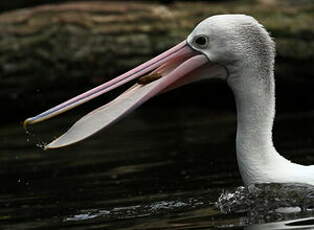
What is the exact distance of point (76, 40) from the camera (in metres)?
11.7

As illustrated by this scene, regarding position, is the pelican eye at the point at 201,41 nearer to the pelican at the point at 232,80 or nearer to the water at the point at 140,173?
the pelican at the point at 232,80

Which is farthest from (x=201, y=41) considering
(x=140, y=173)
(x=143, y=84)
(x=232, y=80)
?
(x=140, y=173)

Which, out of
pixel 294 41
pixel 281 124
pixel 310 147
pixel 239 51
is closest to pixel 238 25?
pixel 239 51

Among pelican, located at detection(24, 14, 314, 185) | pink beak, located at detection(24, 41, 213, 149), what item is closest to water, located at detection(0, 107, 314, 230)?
pelican, located at detection(24, 14, 314, 185)

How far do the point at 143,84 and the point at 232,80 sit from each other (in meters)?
0.59

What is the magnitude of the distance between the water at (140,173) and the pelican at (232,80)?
48 centimetres

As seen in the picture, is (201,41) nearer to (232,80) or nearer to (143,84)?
(232,80)

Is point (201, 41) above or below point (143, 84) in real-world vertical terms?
above

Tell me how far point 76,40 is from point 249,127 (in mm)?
5783

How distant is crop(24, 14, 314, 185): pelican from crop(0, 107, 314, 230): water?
48 cm

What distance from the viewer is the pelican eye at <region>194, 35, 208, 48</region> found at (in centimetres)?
621

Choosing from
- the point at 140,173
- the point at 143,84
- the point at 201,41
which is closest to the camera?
the point at 201,41

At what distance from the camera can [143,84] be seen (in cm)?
634

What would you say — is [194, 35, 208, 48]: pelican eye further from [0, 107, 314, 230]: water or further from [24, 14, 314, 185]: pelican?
[0, 107, 314, 230]: water
